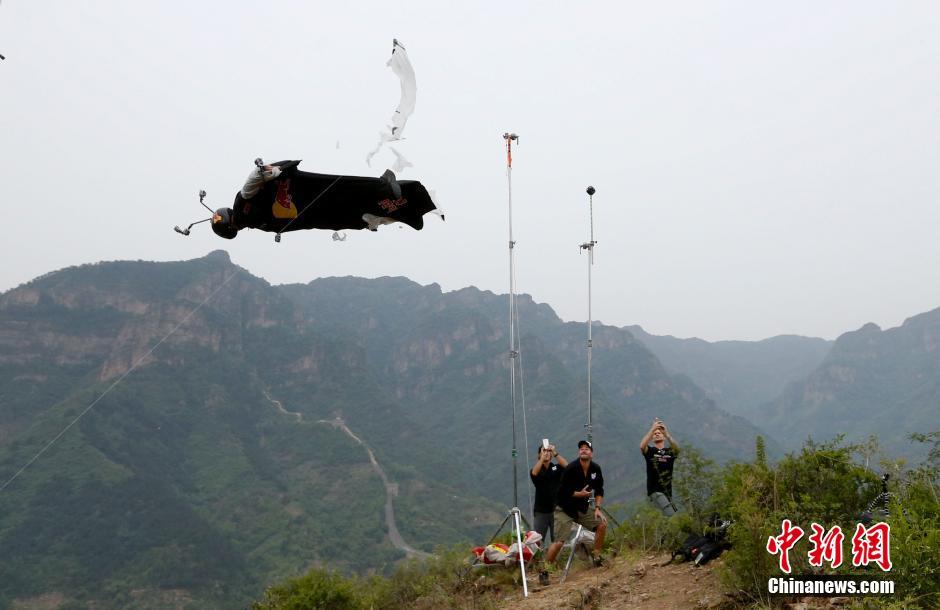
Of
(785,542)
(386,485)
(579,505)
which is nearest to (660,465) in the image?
(579,505)

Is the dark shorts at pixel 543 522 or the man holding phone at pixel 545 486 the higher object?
the man holding phone at pixel 545 486

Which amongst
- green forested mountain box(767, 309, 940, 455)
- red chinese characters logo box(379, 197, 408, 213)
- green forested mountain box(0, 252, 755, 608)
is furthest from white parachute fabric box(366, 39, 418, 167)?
green forested mountain box(767, 309, 940, 455)

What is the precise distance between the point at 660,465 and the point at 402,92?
4828 mm

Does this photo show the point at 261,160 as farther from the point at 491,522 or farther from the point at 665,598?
the point at 491,522

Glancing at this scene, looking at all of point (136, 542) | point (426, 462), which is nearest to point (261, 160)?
point (136, 542)

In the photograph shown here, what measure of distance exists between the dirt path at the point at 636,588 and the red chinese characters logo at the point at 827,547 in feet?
2.28

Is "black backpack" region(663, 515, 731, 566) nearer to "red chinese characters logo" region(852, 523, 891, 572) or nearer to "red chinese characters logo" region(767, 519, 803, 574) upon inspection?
"red chinese characters logo" region(767, 519, 803, 574)

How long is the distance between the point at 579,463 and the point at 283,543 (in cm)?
6702

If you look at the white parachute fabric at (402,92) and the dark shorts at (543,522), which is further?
the dark shorts at (543,522)

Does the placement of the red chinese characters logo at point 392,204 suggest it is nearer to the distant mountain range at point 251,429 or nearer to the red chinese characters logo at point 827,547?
the red chinese characters logo at point 827,547

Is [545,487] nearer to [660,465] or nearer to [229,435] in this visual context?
[660,465]

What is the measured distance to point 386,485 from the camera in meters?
86.6

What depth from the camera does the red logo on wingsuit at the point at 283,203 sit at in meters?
5.25

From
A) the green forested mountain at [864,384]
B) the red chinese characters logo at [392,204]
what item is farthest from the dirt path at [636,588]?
the green forested mountain at [864,384]
